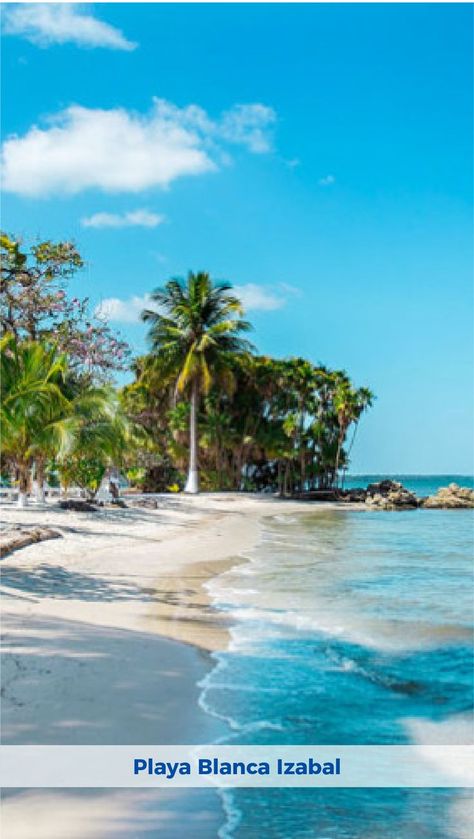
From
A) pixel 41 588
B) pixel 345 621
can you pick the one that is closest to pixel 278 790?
pixel 345 621

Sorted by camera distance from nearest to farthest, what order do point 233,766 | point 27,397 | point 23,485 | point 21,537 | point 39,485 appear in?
point 233,766 → point 21,537 → point 27,397 → point 23,485 → point 39,485

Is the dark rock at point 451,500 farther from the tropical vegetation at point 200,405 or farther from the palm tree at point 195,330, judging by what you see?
the palm tree at point 195,330

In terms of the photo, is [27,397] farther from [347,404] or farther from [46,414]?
[347,404]

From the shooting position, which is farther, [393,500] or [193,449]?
[393,500]

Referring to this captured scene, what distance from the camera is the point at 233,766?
4.45 meters

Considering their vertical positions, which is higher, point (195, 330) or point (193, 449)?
point (195, 330)

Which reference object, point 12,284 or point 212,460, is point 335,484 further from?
point 12,284

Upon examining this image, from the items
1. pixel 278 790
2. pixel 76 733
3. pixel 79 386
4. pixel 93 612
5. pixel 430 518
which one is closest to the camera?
pixel 278 790

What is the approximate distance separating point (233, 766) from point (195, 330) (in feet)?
136

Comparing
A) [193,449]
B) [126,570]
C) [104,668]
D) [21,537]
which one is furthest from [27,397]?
[193,449]

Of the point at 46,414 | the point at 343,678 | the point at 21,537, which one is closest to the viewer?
the point at 343,678

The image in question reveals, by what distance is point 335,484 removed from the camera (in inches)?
2213

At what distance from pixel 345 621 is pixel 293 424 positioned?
4088 centimetres

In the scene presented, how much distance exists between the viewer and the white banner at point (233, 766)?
410cm
